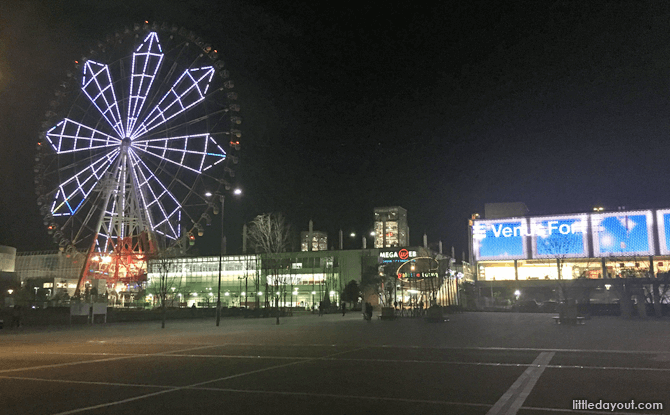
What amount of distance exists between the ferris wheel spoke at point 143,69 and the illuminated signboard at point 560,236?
68.4 metres

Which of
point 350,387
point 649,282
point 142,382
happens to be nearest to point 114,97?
point 142,382

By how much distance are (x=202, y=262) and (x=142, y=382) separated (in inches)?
3348

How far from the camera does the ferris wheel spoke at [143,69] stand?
122ft

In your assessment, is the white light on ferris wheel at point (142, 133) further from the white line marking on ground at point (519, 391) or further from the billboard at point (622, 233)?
the billboard at point (622, 233)

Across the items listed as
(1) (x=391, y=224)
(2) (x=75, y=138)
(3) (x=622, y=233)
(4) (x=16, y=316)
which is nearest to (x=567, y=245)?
(3) (x=622, y=233)

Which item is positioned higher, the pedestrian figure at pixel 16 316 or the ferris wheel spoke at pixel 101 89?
the ferris wheel spoke at pixel 101 89

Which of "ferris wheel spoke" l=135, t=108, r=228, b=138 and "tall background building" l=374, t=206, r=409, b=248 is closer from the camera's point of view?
"ferris wheel spoke" l=135, t=108, r=228, b=138

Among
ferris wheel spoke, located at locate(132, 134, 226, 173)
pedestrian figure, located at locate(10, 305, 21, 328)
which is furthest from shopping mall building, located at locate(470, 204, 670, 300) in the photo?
pedestrian figure, located at locate(10, 305, 21, 328)

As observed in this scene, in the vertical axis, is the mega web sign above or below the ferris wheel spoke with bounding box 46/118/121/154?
below

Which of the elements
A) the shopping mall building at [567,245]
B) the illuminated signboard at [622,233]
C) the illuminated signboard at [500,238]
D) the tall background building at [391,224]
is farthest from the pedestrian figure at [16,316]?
the tall background building at [391,224]

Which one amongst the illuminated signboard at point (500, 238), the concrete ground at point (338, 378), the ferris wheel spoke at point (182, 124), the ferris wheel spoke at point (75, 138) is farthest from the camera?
the illuminated signboard at point (500, 238)

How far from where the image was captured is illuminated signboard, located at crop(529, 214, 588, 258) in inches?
3265

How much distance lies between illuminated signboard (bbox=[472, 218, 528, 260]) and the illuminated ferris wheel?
62696mm

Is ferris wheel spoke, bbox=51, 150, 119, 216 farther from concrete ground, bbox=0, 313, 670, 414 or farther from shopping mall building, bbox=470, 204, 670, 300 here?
shopping mall building, bbox=470, 204, 670, 300
